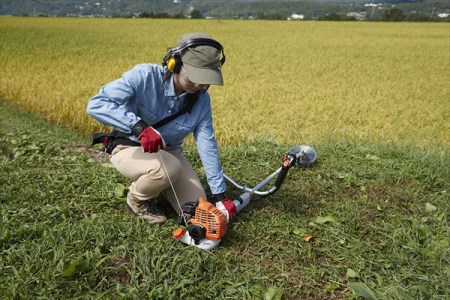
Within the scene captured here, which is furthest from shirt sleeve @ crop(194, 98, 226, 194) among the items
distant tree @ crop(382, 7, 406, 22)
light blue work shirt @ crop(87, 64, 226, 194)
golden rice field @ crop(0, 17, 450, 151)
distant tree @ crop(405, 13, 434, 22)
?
distant tree @ crop(405, 13, 434, 22)

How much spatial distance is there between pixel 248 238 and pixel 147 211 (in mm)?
829

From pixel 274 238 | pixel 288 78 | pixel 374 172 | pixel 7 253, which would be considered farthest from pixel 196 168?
pixel 288 78

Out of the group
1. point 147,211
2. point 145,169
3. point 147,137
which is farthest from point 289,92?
point 147,137

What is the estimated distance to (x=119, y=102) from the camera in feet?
9.41

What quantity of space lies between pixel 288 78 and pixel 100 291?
945 centimetres

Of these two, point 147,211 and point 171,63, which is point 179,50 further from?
point 147,211

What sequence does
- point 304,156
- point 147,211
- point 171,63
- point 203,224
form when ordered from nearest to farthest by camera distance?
point 171,63 < point 203,224 < point 147,211 < point 304,156

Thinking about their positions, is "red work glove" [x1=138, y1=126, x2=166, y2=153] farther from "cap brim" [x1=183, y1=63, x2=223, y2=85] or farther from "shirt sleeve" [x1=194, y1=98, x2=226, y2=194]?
"shirt sleeve" [x1=194, y1=98, x2=226, y2=194]

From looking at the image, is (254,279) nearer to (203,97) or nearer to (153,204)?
(153,204)

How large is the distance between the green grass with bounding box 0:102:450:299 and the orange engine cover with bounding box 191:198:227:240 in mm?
188

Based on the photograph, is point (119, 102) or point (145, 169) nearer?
point (119, 102)

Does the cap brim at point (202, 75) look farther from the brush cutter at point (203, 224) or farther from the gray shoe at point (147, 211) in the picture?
the gray shoe at point (147, 211)

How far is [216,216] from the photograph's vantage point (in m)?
2.85

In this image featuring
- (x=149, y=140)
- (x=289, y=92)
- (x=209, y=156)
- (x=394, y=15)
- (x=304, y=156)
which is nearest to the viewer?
(x=149, y=140)
